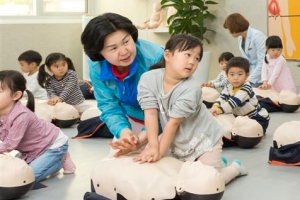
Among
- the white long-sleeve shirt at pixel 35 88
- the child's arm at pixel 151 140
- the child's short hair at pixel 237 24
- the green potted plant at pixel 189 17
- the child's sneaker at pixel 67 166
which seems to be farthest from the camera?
the green potted plant at pixel 189 17

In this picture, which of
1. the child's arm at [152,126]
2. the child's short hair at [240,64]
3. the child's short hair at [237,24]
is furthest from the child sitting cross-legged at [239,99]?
the child's short hair at [237,24]

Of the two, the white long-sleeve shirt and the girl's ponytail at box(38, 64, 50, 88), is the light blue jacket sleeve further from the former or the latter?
the white long-sleeve shirt

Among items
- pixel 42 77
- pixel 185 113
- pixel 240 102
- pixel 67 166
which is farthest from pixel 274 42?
pixel 185 113

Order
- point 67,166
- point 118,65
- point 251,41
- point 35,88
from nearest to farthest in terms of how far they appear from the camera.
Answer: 1. point 118,65
2. point 67,166
3. point 35,88
4. point 251,41

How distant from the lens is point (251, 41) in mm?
6230

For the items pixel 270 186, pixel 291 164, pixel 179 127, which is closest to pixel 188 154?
pixel 179 127

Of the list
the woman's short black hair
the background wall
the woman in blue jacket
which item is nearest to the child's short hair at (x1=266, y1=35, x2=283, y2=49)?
the background wall

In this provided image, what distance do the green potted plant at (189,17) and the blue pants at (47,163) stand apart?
474 cm

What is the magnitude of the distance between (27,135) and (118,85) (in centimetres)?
57

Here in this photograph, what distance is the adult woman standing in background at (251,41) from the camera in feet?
20.1

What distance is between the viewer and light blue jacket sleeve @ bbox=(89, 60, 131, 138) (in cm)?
274

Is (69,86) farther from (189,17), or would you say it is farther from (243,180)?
(189,17)

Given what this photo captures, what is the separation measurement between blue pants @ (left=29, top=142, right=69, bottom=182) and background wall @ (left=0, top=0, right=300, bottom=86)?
4.55 metres

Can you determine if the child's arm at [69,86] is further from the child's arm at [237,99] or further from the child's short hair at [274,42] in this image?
the child's short hair at [274,42]
